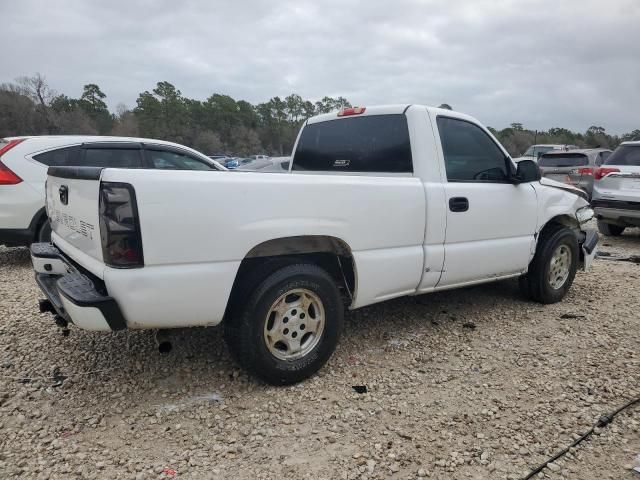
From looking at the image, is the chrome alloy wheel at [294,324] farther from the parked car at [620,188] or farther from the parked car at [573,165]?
the parked car at [573,165]

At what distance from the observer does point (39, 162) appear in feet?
18.4

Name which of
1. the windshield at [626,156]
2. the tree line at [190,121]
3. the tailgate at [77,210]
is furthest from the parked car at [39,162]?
the tree line at [190,121]

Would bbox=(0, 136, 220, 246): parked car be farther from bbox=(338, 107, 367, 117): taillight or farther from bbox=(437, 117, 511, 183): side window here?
bbox=(437, 117, 511, 183): side window

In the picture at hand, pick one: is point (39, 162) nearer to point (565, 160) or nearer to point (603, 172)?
point (603, 172)

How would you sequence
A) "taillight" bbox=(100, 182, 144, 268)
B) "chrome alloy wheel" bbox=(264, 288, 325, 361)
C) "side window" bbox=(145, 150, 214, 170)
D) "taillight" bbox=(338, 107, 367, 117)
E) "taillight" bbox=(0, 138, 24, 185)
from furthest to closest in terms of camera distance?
1. "side window" bbox=(145, 150, 214, 170)
2. "taillight" bbox=(0, 138, 24, 185)
3. "taillight" bbox=(338, 107, 367, 117)
4. "chrome alloy wheel" bbox=(264, 288, 325, 361)
5. "taillight" bbox=(100, 182, 144, 268)

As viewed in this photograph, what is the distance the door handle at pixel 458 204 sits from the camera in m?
3.60

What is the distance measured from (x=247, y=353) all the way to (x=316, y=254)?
0.86m

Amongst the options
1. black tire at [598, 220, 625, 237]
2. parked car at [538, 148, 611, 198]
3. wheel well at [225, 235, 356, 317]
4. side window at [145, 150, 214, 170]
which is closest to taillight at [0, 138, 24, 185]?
side window at [145, 150, 214, 170]

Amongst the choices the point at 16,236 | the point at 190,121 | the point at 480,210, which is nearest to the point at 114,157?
the point at 16,236

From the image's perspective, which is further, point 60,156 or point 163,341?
point 60,156

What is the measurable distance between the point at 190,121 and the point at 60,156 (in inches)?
2407

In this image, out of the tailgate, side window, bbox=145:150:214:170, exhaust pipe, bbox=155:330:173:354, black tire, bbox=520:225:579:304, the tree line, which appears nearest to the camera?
the tailgate

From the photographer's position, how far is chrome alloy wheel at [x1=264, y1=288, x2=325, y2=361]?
9.51 ft

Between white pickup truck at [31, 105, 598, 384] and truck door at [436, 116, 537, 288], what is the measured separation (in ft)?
0.05
